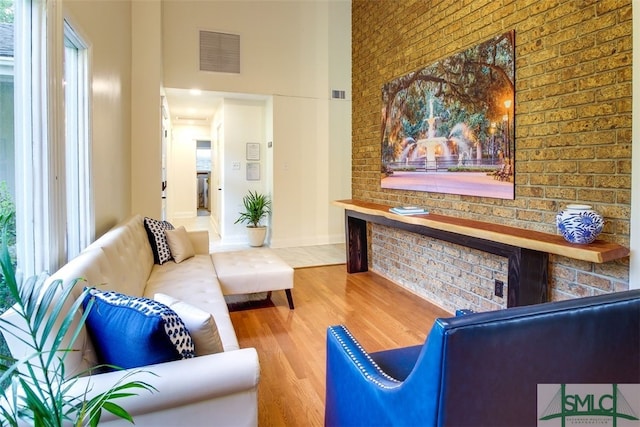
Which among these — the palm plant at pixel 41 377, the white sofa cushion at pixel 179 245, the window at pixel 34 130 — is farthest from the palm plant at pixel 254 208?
the palm plant at pixel 41 377

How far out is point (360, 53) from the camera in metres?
4.38

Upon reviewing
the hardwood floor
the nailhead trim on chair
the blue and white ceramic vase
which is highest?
the blue and white ceramic vase

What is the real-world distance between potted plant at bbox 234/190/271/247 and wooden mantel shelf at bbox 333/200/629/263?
Result: 9.81 ft

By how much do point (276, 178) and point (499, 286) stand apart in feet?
13.0

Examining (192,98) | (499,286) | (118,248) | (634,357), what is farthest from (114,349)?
(192,98)

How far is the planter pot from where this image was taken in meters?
5.93

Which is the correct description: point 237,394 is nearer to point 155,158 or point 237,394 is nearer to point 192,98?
point 155,158

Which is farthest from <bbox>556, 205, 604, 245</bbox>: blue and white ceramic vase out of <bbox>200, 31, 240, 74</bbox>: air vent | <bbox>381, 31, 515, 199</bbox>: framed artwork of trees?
<bbox>200, 31, 240, 74</bbox>: air vent

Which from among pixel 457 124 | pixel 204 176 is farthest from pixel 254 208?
pixel 204 176

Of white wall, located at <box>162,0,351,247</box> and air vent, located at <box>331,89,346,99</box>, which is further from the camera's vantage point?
air vent, located at <box>331,89,346,99</box>

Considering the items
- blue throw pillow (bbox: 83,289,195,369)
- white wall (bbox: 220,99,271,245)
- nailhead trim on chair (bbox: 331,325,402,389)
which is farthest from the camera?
white wall (bbox: 220,99,271,245)

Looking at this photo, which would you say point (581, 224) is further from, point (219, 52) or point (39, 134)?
point (219, 52)

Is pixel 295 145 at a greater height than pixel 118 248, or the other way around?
pixel 295 145

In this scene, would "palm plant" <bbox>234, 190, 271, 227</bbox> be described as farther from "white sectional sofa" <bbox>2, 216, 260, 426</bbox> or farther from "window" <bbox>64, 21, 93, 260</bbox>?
"white sectional sofa" <bbox>2, 216, 260, 426</bbox>
